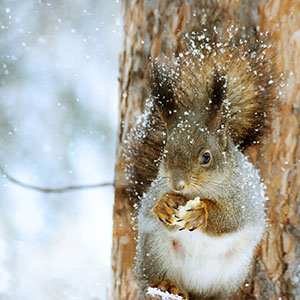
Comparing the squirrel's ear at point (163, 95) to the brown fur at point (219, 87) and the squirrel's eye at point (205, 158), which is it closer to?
the brown fur at point (219, 87)

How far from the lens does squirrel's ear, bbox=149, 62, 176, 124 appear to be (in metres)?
1.08

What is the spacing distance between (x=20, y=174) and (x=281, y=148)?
1.69 meters

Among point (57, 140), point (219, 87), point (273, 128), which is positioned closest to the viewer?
point (219, 87)

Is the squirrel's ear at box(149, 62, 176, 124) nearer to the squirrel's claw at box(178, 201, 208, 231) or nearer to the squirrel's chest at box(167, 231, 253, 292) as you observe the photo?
the squirrel's claw at box(178, 201, 208, 231)

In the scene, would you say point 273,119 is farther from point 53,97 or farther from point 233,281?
point 53,97

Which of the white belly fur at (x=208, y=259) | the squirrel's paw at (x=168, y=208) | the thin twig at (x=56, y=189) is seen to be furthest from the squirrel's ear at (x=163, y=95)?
the thin twig at (x=56, y=189)

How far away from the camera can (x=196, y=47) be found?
117 cm

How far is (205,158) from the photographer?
1034mm

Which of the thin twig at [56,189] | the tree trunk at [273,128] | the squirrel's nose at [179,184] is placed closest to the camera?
the squirrel's nose at [179,184]

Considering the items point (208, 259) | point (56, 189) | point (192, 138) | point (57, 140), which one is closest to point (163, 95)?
point (192, 138)

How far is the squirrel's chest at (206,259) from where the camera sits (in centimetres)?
121

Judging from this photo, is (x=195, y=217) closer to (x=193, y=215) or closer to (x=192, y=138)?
(x=193, y=215)

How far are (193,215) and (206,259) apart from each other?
0.72ft

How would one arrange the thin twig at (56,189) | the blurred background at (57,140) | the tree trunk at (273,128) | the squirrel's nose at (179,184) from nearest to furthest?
the squirrel's nose at (179,184) < the tree trunk at (273,128) < the blurred background at (57,140) < the thin twig at (56,189)
